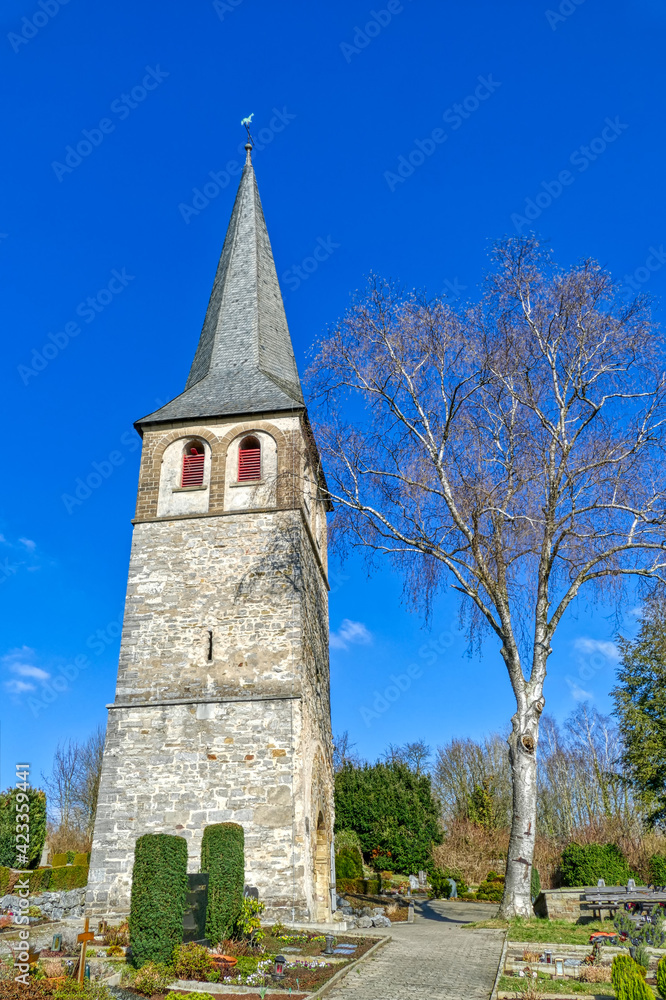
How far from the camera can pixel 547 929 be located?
38.6 ft

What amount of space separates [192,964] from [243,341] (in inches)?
578

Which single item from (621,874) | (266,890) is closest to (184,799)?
(266,890)

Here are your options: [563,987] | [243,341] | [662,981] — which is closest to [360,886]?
[563,987]

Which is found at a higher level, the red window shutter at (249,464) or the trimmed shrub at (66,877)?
the red window shutter at (249,464)

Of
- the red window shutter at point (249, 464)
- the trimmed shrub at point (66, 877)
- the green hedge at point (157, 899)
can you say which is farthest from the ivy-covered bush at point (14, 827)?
the green hedge at point (157, 899)

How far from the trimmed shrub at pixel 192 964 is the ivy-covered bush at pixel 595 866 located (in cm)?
1537

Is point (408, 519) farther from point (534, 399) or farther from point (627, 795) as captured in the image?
point (627, 795)

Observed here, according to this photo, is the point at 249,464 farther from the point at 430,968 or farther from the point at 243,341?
the point at 430,968

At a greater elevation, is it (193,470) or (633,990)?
(193,470)

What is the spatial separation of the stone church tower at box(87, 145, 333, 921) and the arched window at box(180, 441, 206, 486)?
0.12 feet

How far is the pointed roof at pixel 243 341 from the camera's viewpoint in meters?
17.5

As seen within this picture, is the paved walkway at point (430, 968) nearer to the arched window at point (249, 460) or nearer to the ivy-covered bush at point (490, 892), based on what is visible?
the arched window at point (249, 460)

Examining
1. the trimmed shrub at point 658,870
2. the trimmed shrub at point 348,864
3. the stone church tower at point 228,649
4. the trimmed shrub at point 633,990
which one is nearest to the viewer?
the trimmed shrub at point 633,990

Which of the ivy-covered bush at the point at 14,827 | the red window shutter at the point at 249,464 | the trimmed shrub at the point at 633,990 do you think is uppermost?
the red window shutter at the point at 249,464
